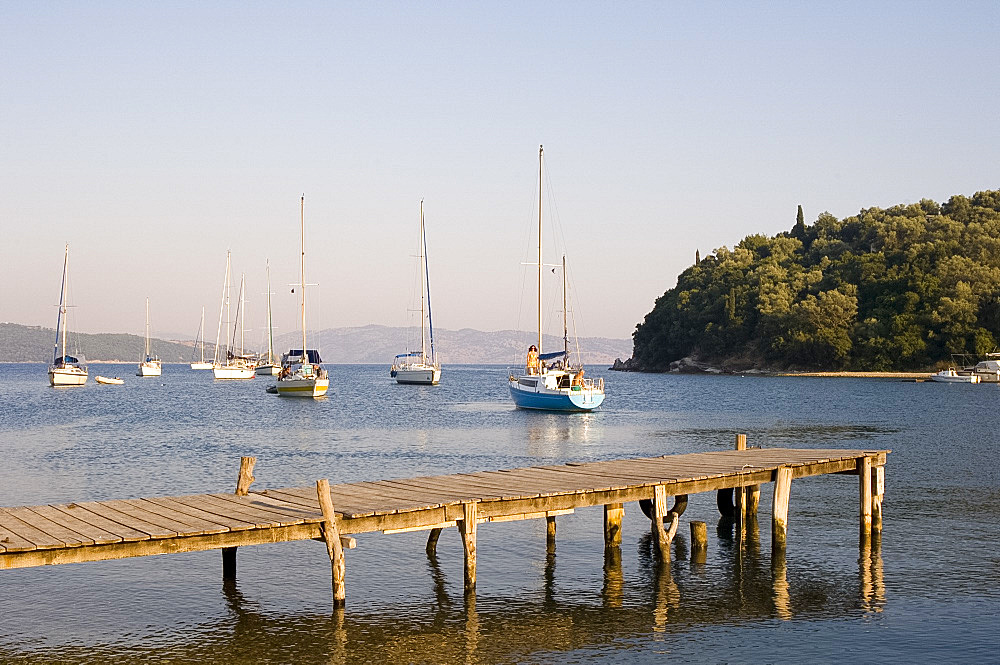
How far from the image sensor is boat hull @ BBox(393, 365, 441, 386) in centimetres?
11831

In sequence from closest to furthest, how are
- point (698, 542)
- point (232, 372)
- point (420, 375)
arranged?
point (698, 542), point (420, 375), point (232, 372)

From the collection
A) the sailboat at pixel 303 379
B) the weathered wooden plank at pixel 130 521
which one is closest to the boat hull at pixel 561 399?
the sailboat at pixel 303 379

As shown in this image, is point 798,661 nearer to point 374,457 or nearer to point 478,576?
point 478,576

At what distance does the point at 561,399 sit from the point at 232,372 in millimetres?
87992

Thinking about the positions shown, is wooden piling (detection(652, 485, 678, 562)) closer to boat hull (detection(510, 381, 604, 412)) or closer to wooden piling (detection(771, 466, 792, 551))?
wooden piling (detection(771, 466, 792, 551))

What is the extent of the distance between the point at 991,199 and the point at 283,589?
165m

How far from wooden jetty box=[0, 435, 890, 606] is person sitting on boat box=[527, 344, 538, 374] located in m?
40.5

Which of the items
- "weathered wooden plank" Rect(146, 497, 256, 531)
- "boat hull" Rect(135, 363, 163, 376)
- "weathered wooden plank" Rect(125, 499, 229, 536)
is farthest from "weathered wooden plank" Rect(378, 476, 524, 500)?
"boat hull" Rect(135, 363, 163, 376)

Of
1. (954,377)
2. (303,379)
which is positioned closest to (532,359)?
(303,379)

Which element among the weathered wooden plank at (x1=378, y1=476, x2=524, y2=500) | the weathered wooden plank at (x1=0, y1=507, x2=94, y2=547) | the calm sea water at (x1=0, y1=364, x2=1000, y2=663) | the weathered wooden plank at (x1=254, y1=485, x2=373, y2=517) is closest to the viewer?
the weathered wooden plank at (x1=0, y1=507, x2=94, y2=547)

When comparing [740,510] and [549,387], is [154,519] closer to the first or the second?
[740,510]

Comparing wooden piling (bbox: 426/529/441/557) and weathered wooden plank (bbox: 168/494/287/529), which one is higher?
weathered wooden plank (bbox: 168/494/287/529)

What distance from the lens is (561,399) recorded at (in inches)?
2440

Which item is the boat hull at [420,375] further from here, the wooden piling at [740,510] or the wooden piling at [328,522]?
the wooden piling at [328,522]
